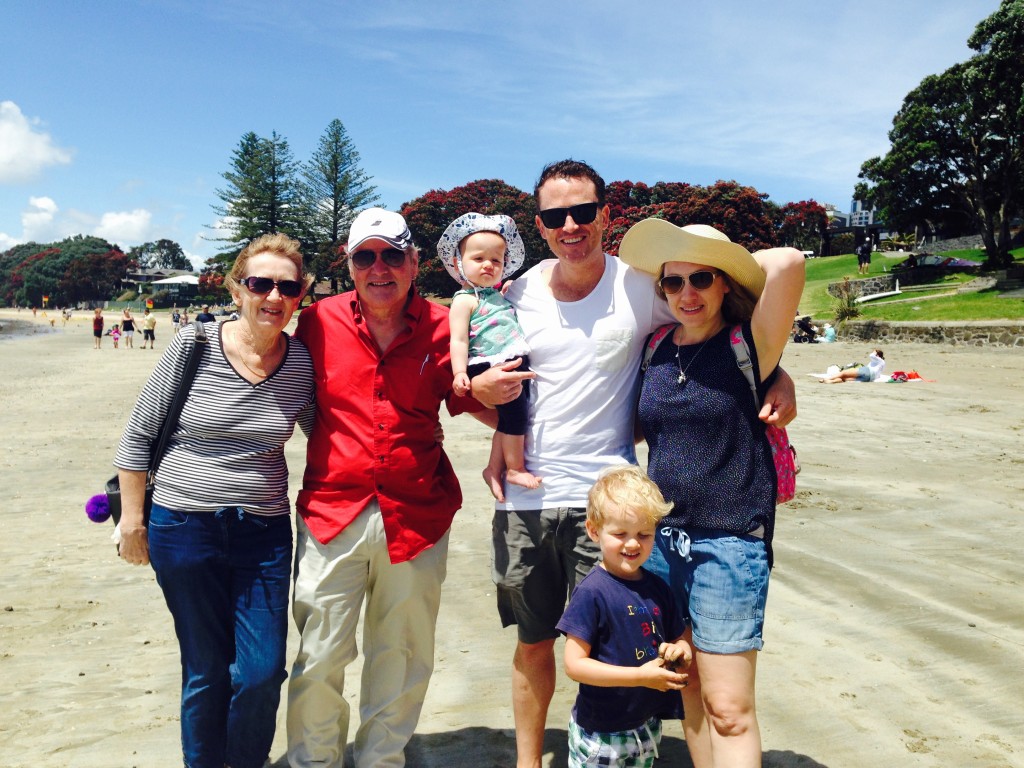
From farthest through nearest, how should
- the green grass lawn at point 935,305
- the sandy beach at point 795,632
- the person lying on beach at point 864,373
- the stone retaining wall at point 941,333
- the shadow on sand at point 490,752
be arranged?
1. the green grass lawn at point 935,305
2. the stone retaining wall at point 941,333
3. the person lying on beach at point 864,373
4. the sandy beach at point 795,632
5. the shadow on sand at point 490,752

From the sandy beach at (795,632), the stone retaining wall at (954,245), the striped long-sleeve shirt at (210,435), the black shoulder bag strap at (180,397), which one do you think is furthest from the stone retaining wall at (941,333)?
the stone retaining wall at (954,245)

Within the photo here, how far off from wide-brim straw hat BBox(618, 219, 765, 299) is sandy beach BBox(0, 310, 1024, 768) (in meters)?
1.82

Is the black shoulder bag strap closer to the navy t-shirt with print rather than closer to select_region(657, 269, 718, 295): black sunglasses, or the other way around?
the navy t-shirt with print

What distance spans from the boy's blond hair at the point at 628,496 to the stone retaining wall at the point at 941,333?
18259 millimetres

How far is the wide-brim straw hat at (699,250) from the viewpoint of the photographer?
2.24 meters

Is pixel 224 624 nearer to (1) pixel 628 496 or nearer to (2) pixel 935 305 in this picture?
(1) pixel 628 496

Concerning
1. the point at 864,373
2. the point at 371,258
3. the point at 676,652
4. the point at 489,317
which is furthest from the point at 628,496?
the point at 864,373

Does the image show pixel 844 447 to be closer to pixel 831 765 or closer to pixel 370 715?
pixel 831 765

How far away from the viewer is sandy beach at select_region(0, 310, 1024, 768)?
2.96 metres

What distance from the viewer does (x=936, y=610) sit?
13.6ft

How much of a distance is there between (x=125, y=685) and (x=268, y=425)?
1.78 metres

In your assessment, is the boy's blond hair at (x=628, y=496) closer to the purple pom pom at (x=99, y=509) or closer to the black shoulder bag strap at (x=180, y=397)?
the black shoulder bag strap at (x=180, y=397)

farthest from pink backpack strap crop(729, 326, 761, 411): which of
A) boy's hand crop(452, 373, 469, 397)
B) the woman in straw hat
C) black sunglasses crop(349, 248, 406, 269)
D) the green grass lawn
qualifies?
the green grass lawn

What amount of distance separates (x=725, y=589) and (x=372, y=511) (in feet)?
3.89
